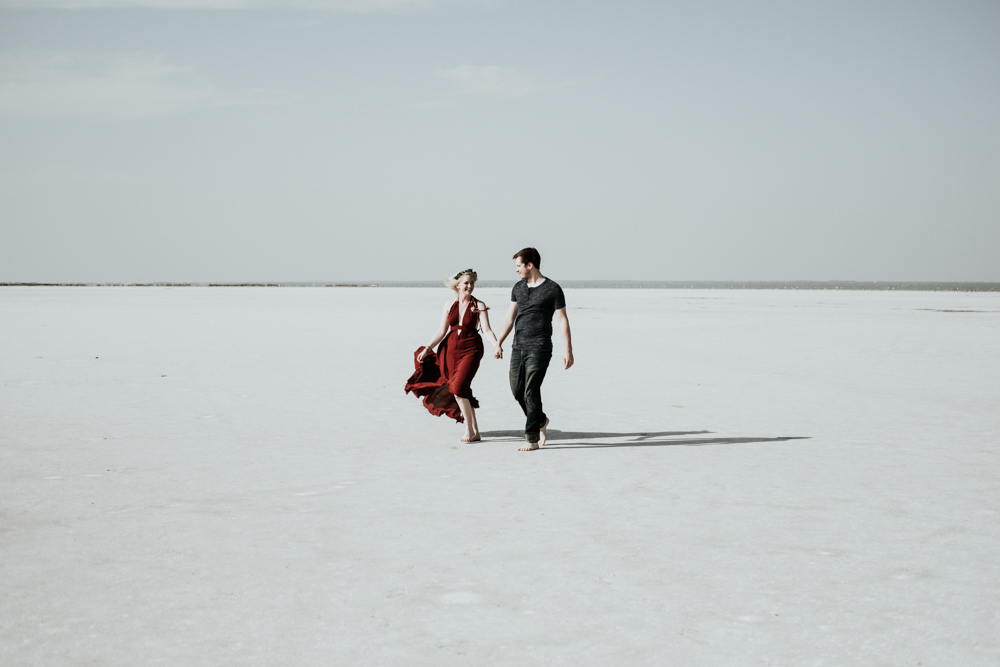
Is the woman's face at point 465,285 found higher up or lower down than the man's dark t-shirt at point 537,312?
higher up

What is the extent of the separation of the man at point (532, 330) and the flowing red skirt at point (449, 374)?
40 cm

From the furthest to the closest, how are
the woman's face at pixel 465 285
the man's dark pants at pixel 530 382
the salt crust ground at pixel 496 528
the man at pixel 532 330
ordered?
the woman's face at pixel 465 285, the man at pixel 532 330, the man's dark pants at pixel 530 382, the salt crust ground at pixel 496 528

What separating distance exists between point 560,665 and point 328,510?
9.38ft

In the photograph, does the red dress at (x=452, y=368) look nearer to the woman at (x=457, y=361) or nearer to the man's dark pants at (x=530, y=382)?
the woman at (x=457, y=361)

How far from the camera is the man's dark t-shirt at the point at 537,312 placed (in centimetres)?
883

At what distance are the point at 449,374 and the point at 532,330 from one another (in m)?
0.99

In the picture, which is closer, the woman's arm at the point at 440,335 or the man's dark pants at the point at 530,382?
the man's dark pants at the point at 530,382

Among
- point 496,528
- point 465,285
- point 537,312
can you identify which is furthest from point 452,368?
point 496,528

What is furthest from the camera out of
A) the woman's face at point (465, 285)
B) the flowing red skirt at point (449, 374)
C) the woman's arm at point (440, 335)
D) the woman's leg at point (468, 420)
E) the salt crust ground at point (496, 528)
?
the woman's arm at point (440, 335)

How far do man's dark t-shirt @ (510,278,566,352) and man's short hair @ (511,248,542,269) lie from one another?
0.67 ft

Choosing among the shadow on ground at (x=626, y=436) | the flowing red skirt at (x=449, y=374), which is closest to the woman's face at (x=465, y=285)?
the flowing red skirt at (x=449, y=374)

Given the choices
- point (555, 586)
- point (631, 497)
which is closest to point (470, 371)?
point (631, 497)

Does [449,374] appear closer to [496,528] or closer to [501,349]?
[501,349]

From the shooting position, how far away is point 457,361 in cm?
920
